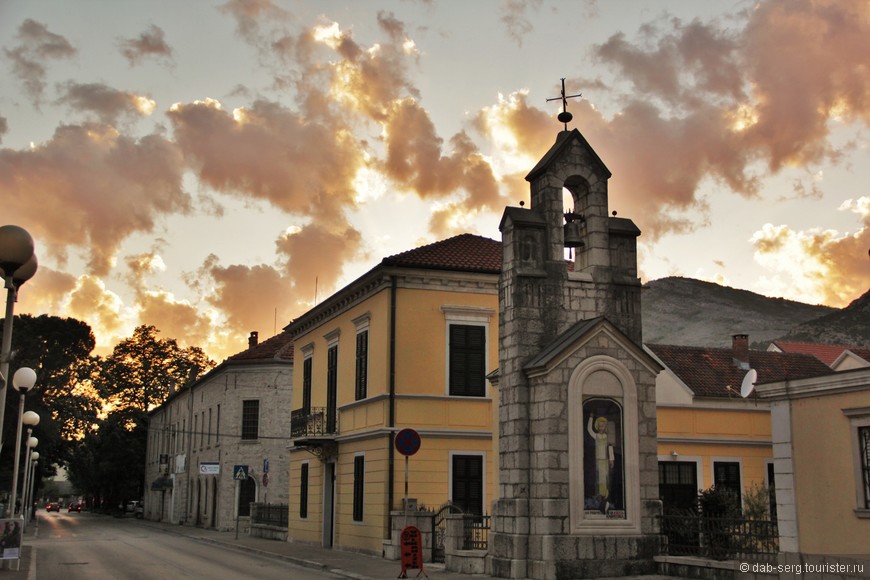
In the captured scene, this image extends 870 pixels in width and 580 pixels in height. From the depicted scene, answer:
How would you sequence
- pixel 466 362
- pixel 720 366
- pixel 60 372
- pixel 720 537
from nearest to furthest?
pixel 720 537 → pixel 466 362 → pixel 720 366 → pixel 60 372

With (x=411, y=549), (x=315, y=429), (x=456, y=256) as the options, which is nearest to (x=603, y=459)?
(x=411, y=549)

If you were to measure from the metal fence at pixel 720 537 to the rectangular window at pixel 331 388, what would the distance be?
13697 mm

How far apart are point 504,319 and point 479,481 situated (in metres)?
8.39

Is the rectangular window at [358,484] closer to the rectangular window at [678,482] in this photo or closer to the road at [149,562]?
the road at [149,562]

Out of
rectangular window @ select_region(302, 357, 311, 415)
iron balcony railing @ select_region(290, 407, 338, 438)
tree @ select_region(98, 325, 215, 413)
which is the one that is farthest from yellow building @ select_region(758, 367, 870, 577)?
tree @ select_region(98, 325, 215, 413)

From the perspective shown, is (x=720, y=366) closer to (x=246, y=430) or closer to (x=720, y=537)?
(x=720, y=537)

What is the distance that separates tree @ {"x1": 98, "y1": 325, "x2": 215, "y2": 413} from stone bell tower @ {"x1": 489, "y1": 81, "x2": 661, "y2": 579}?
185 ft

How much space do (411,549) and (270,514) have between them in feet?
68.0

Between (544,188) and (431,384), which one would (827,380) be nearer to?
(544,188)

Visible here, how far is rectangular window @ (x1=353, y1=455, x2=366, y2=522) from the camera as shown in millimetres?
26266

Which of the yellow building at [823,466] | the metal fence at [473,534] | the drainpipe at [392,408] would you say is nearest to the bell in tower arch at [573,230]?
the yellow building at [823,466]

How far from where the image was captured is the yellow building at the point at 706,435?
29.1 meters

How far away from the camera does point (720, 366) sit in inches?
1292

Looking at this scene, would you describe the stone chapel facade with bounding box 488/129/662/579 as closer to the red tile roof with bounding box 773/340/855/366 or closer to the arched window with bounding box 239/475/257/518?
the arched window with bounding box 239/475/257/518
